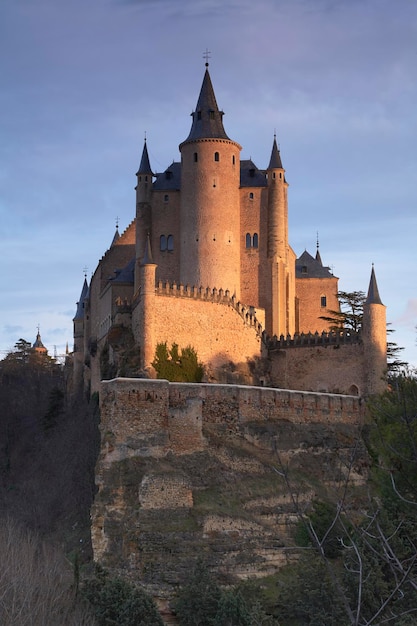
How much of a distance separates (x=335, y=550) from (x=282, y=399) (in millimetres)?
9336

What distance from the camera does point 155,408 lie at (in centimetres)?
4134

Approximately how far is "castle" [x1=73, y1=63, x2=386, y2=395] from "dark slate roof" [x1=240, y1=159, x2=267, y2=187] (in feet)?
0.32

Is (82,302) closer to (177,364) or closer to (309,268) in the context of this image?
(309,268)

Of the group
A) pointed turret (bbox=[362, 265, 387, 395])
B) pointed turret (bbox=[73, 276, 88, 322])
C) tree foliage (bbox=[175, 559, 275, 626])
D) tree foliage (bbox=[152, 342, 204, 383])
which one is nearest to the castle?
pointed turret (bbox=[362, 265, 387, 395])

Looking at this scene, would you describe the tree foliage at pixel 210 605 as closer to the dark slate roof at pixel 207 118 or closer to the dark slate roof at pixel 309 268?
the dark slate roof at pixel 207 118

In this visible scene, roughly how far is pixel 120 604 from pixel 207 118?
38589 millimetres

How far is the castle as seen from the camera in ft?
182

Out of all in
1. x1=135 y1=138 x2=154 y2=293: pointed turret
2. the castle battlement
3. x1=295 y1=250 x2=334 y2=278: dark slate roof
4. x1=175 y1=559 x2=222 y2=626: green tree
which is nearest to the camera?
x1=175 y1=559 x2=222 y2=626: green tree

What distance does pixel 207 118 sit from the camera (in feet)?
209

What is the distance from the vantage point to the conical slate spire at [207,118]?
62.8 meters

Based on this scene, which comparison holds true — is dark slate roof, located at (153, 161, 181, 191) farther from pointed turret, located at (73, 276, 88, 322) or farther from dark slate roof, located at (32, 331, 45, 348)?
dark slate roof, located at (32, 331, 45, 348)

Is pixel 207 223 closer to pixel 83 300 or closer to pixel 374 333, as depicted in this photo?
pixel 374 333

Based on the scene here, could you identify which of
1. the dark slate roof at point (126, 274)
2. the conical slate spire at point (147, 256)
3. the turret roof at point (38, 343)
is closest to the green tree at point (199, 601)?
the conical slate spire at point (147, 256)

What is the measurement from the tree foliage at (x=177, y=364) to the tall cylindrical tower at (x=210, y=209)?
6.56 metres
